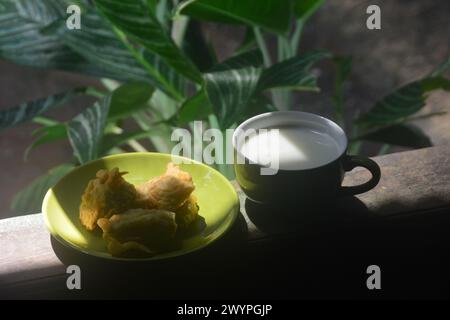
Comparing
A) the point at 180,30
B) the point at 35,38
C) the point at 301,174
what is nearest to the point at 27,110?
the point at 35,38

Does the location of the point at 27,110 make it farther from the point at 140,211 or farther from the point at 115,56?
the point at 140,211

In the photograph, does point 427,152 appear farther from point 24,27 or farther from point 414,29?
point 414,29

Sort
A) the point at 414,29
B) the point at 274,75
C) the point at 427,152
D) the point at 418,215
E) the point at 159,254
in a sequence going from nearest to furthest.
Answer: the point at 159,254, the point at 418,215, the point at 427,152, the point at 274,75, the point at 414,29

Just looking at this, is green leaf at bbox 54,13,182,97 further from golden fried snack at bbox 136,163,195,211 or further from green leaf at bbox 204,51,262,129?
golden fried snack at bbox 136,163,195,211

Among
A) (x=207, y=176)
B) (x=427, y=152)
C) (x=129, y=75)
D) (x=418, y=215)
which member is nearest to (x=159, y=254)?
(x=207, y=176)

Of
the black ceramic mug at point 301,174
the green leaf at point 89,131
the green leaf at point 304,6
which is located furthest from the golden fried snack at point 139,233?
the green leaf at point 304,6

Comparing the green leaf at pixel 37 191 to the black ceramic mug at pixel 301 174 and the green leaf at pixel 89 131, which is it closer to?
the green leaf at pixel 89 131

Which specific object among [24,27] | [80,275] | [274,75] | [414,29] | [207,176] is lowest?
[80,275]
